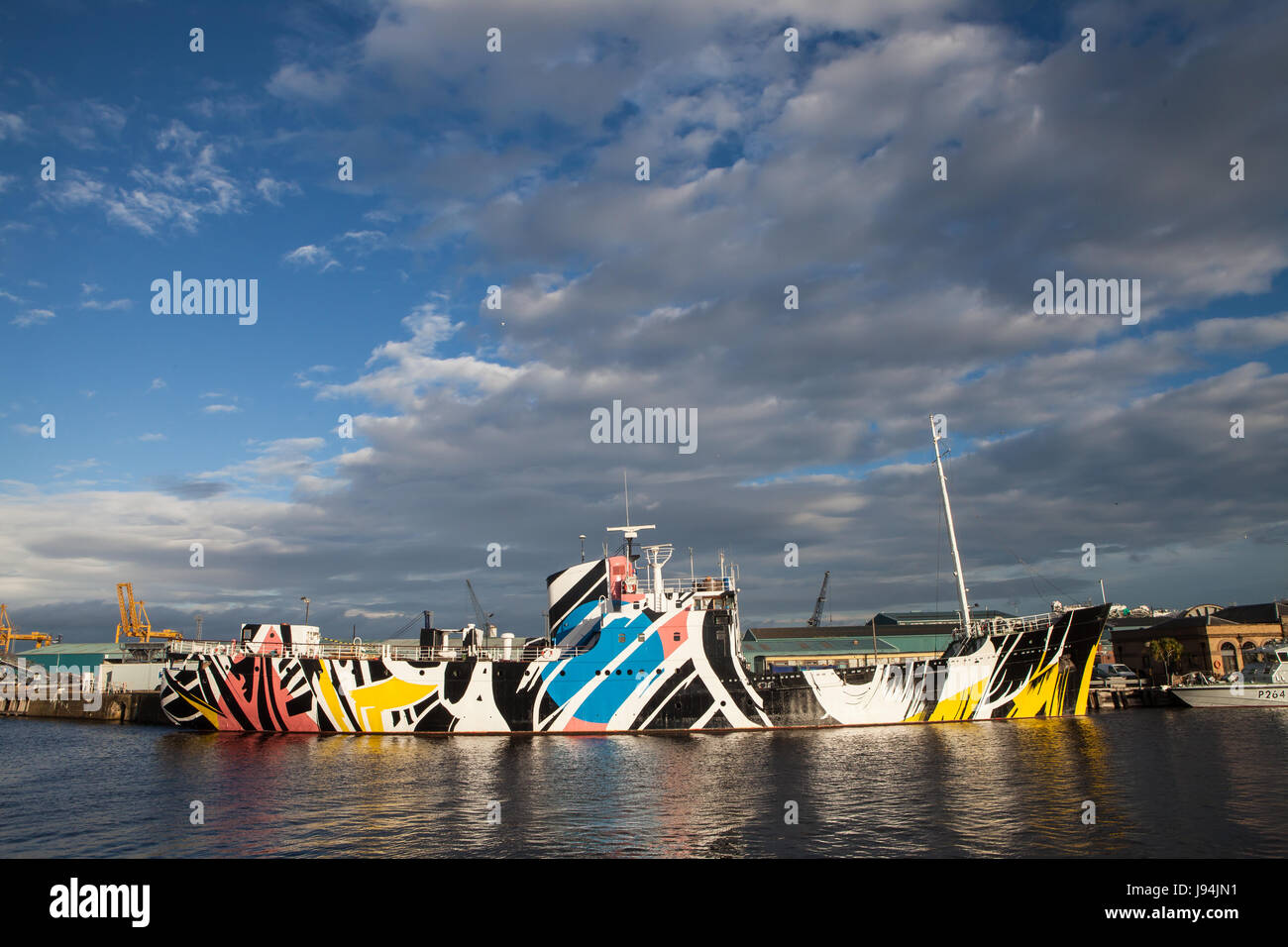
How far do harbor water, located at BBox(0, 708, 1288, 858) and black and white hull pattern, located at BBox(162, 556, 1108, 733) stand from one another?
8.28ft

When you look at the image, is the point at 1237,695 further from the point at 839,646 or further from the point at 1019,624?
the point at 839,646

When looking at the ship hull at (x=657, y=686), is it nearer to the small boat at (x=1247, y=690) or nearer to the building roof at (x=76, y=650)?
the small boat at (x=1247, y=690)

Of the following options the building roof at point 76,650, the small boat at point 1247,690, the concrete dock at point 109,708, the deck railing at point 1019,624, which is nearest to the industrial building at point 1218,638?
the small boat at point 1247,690

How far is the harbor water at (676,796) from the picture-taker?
17.1 m

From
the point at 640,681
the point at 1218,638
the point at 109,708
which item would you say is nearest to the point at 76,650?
the point at 109,708

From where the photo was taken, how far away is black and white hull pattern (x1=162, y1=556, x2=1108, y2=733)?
1491 inches

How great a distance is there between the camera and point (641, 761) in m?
28.6

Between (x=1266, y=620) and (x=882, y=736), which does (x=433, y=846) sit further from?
(x=1266, y=620)

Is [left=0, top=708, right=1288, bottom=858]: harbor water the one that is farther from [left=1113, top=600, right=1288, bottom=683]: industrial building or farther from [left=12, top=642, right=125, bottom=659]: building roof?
[left=12, top=642, right=125, bottom=659]: building roof

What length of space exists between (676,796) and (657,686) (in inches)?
626

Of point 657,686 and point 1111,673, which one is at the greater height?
point 657,686

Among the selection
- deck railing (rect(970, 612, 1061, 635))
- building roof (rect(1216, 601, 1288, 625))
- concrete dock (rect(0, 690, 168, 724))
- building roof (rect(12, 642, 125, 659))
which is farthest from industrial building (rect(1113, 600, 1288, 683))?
building roof (rect(12, 642, 125, 659))

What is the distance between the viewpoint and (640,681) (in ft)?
124
